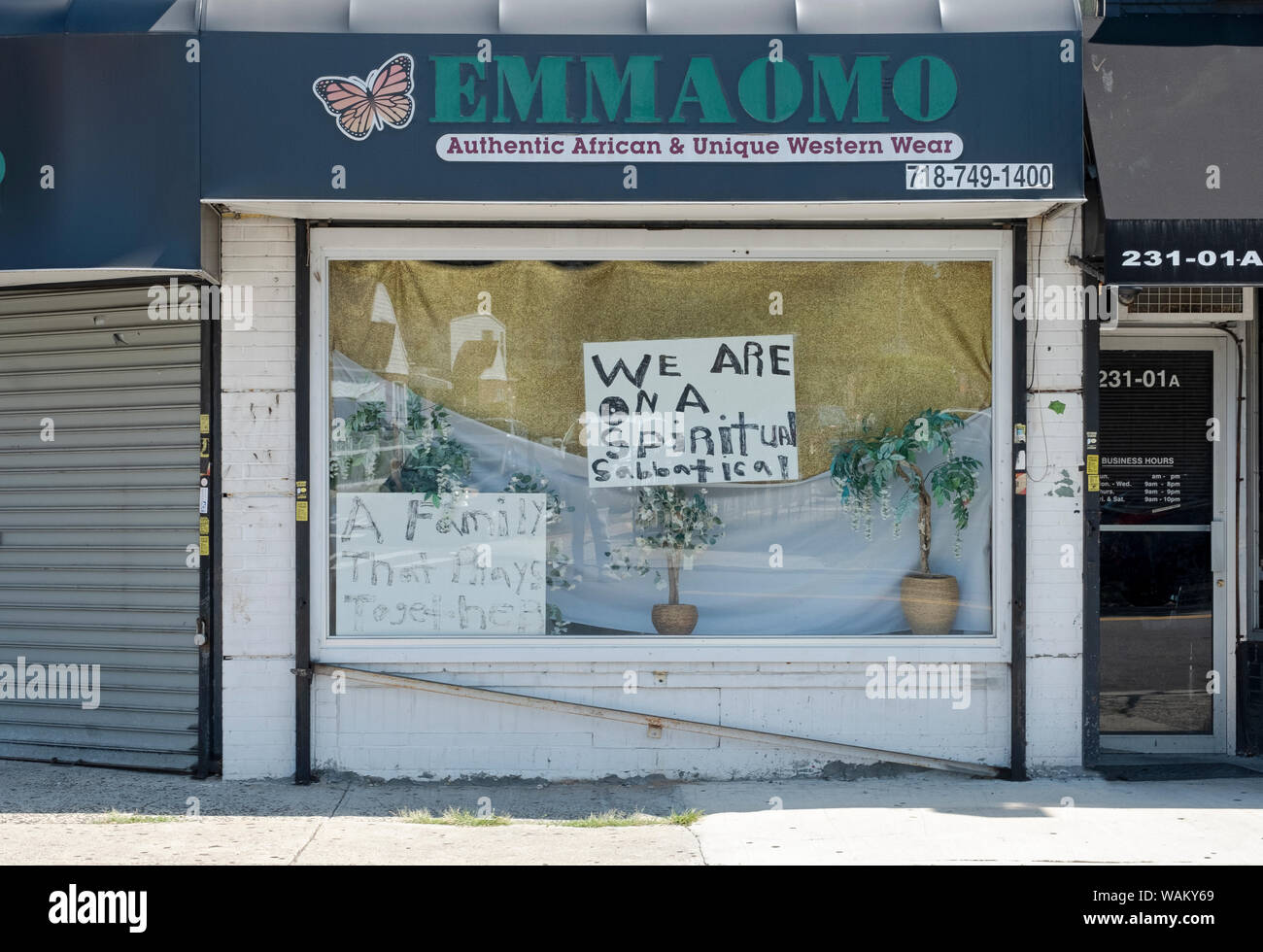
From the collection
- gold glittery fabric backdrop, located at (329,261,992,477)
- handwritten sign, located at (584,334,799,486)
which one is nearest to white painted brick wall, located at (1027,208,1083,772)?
gold glittery fabric backdrop, located at (329,261,992,477)

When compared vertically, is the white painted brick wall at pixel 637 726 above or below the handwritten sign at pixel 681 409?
below

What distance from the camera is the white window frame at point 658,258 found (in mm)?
6766

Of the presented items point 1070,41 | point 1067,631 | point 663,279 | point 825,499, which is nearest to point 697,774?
point 825,499

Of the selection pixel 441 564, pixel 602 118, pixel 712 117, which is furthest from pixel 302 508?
pixel 712 117

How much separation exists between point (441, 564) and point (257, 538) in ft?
3.46

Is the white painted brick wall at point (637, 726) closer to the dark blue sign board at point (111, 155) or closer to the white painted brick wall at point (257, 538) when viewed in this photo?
the white painted brick wall at point (257, 538)

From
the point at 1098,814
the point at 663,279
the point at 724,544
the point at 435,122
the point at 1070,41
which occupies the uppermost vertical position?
the point at 1070,41

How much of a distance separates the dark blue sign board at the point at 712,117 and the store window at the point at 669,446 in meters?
0.81

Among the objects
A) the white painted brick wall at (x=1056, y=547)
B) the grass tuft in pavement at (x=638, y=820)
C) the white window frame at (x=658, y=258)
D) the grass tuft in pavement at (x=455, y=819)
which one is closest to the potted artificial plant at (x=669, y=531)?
the white window frame at (x=658, y=258)

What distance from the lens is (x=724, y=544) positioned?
711cm

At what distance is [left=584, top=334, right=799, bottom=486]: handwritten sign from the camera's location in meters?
7.04

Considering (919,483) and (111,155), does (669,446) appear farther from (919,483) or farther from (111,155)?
(111,155)

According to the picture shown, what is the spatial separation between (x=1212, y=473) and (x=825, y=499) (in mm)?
2545

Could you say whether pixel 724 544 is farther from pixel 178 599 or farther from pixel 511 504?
pixel 178 599
